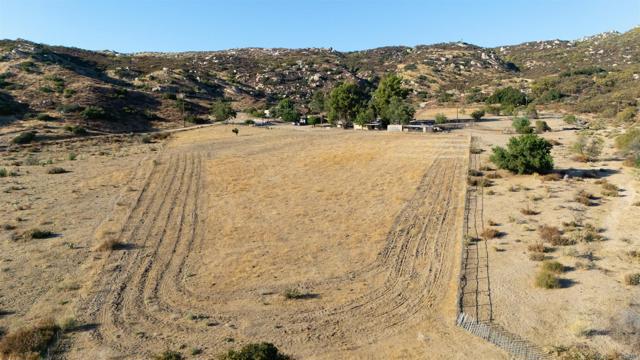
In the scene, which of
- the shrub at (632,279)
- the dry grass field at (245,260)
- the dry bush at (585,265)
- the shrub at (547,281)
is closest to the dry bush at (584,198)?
the dry grass field at (245,260)

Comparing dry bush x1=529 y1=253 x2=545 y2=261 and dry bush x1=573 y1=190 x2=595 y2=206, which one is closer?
dry bush x1=529 y1=253 x2=545 y2=261

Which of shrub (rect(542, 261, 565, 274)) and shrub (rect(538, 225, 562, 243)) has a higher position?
shrub (rect(538, 225, 562, 243))

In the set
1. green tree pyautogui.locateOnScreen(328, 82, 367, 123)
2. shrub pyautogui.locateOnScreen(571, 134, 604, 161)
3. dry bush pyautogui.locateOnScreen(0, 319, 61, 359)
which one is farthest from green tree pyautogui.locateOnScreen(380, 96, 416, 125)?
dry bush pyautogui.locateOnScreen(0, 319, 61, 359)

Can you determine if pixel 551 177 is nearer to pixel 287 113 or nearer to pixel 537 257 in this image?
pixel 537 257

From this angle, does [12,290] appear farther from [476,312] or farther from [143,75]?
[143,75]

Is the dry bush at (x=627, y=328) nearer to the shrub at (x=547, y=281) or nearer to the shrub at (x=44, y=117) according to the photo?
the shrub at (x=547, y=281)

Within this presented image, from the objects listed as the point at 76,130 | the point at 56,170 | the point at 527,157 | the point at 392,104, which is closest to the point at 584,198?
the point at 527,157

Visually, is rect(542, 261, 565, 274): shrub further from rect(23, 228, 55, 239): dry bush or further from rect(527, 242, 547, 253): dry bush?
rect(23, 228, 55, 239): dry bush
